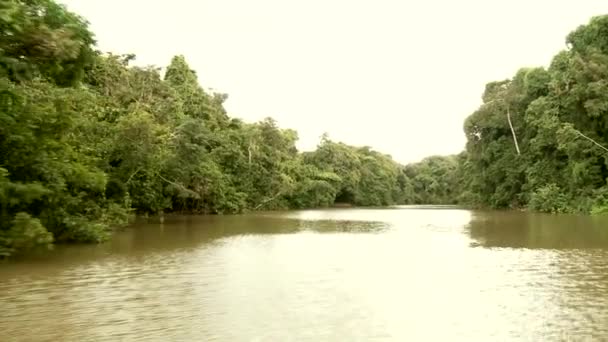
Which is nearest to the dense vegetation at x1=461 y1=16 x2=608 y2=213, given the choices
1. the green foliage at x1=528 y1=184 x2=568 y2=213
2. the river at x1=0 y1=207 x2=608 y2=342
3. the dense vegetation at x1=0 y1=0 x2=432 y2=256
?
the green foliage at x1=528 y1=184 x2=568 y2=213

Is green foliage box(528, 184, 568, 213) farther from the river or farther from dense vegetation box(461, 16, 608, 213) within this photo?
the river

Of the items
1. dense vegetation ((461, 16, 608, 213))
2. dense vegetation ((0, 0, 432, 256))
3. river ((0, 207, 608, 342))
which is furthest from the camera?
dense vegetation ((461, 16, 608, 213))

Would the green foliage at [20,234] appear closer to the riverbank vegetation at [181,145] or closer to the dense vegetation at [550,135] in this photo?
the riverbank vegetation at [181,145]

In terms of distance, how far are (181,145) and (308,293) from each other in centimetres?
2536

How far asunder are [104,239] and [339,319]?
35.8ft

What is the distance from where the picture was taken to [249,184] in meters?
44.5

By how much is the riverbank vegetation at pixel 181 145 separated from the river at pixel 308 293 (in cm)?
211

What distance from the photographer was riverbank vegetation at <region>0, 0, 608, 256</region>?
12.0 metres

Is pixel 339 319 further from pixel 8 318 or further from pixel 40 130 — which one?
pixel 40 130

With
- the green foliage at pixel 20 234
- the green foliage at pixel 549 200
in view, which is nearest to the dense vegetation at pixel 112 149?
the green foliage at pixel 20 234

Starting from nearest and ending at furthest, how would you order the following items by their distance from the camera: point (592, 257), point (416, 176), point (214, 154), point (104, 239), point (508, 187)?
1. point (592, 257)
2. point (104, 239)
3. point (214, 154)
4. point (508, 187)
5. point (416, 176)

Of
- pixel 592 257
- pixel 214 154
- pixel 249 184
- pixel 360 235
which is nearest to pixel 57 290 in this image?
pixel 592 257

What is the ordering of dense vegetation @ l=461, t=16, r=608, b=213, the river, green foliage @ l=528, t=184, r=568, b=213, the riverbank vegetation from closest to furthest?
the river
the riverbank vegetation
dense vegetation @ l=461, t=16, r=608, b=213
green foliage @ l=528, t=184, r=568, b=213

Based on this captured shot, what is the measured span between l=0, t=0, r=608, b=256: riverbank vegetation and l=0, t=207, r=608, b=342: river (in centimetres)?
211
